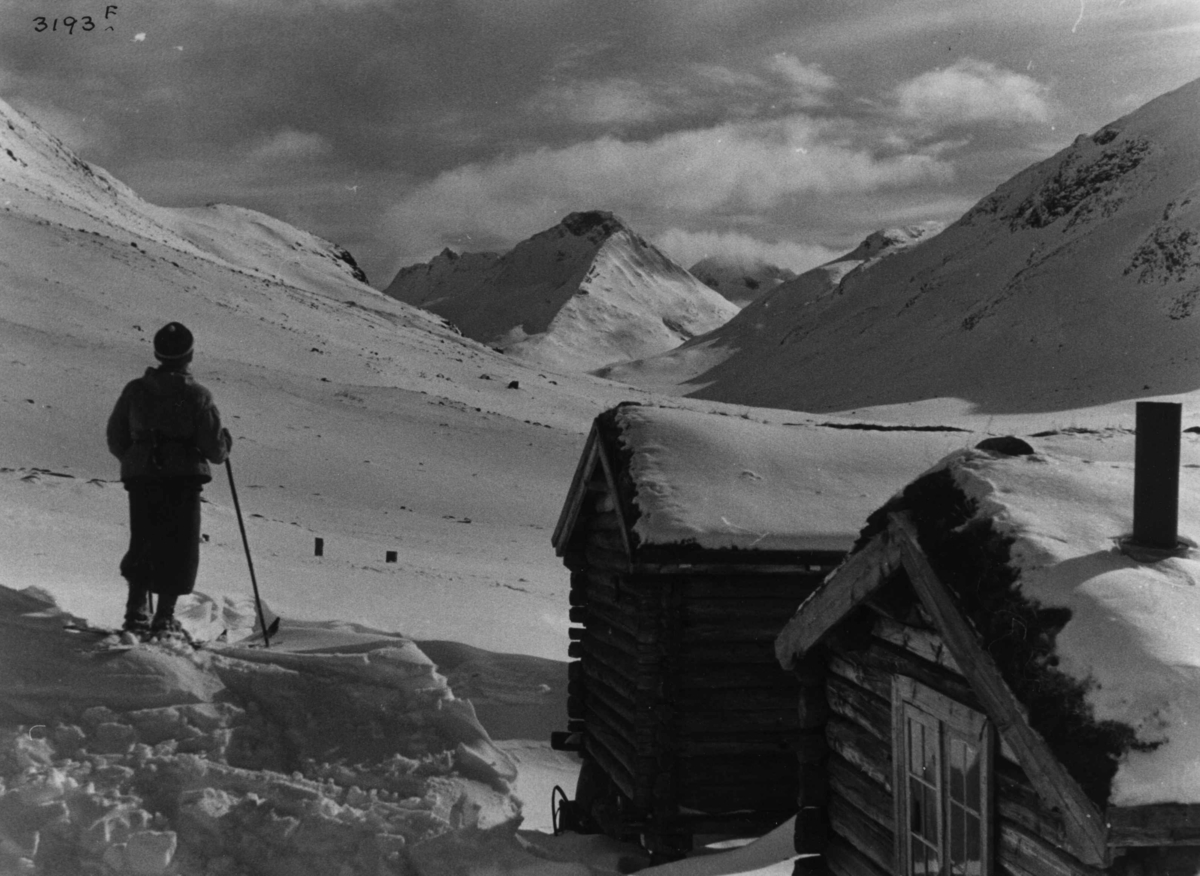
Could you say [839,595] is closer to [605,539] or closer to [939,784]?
[939,784]

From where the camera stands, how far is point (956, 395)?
87688 mm

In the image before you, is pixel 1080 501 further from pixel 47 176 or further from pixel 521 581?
pixel 47 176

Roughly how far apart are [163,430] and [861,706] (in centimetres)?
Answer: 472

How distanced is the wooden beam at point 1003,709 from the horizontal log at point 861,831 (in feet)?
4.82

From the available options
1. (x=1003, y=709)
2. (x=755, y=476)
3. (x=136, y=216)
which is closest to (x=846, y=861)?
(x=1003, y=709)

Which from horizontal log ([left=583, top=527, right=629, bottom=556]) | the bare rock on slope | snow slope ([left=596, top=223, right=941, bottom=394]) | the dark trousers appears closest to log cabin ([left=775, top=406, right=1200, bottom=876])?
horizontal log ([left=583, top=527, right=629, bottom=556])

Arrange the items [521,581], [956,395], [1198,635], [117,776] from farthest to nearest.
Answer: [956,395] < [521,581] < [117,776] < [1198,635]

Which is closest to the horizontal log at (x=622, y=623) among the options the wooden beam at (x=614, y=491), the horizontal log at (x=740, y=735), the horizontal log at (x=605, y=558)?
the horizontal log at (x=605, y=558)

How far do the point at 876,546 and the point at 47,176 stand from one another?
327 ft

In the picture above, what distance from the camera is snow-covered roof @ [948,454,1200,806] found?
3.32 m

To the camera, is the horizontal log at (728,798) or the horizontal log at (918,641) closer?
the horizontal log at (918,641)

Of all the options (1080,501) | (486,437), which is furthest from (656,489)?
(486,437)

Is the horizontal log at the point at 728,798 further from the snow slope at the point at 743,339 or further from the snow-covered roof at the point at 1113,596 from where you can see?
the snow slope at the point at 743,339

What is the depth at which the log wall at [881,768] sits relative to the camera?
4.10 meters
